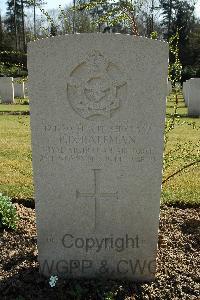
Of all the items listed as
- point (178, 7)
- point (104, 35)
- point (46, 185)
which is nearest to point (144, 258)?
point (46, 185)

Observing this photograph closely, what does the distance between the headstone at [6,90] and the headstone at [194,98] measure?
903cm

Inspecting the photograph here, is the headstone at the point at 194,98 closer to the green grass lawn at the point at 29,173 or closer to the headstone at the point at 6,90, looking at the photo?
the green grass lawn at the point at 29,173

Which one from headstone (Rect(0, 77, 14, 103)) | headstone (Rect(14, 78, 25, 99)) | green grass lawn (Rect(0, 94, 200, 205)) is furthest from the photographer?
headstone (Rect(14, 78, 25, 99))

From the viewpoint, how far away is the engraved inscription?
2766 millimetres

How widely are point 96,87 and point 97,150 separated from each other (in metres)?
0.45

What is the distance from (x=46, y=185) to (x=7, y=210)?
941 millimetres

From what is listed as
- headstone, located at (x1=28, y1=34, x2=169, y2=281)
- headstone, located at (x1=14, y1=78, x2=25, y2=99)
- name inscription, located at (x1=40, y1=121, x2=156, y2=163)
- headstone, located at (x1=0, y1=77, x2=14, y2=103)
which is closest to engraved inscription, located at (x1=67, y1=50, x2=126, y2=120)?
headstone, located at (x1=28, y1=34, x2=169, y2=281)

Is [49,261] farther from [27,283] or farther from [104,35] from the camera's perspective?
[104,35]

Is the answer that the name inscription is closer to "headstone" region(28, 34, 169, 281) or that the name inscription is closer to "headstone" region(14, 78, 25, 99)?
"headstone" region(28, 34, 169, 281)

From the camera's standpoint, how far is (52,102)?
282 cm

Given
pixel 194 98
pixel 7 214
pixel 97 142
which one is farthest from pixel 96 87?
pixel 194 98

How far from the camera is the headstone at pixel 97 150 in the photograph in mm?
2744

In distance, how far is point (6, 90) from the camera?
19.3 m

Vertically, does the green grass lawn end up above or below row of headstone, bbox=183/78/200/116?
below
